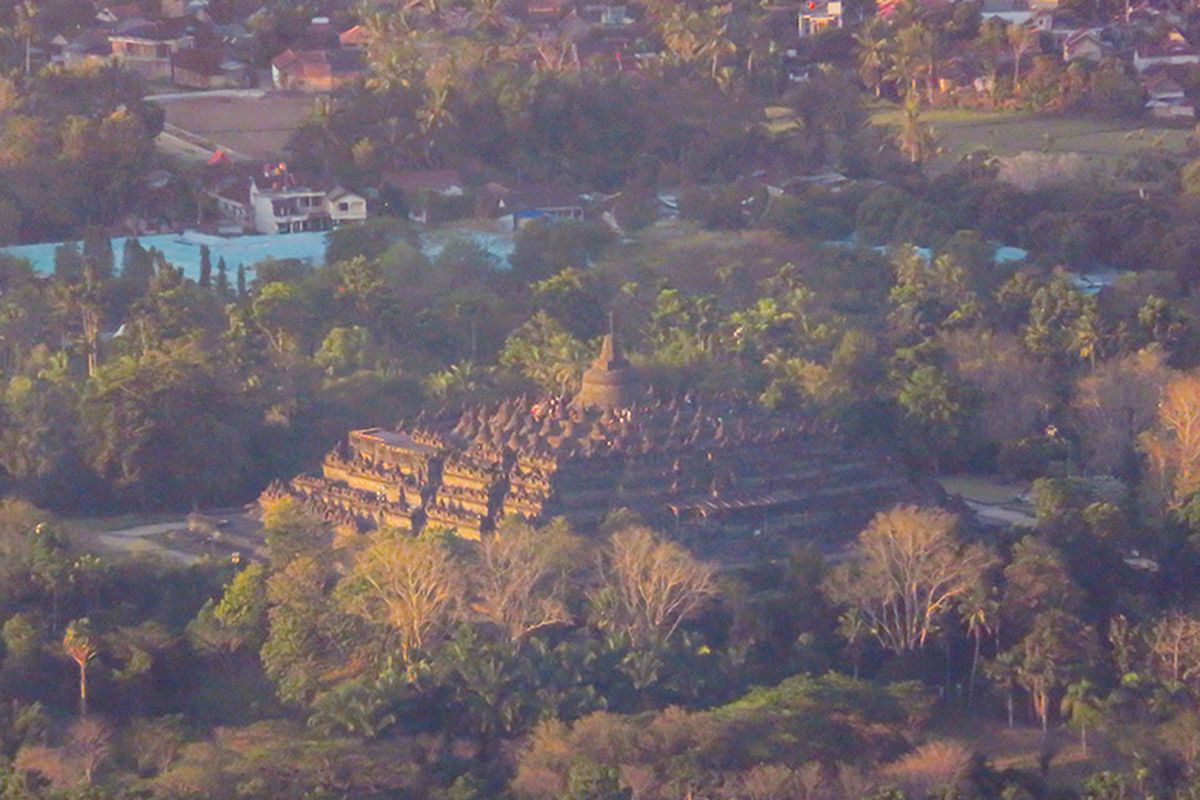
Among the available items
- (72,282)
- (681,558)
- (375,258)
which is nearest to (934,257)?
(375,258)

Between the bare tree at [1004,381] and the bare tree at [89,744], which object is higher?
the bare tree at [1004,381]

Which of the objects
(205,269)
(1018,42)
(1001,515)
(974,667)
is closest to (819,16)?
(1018,42)

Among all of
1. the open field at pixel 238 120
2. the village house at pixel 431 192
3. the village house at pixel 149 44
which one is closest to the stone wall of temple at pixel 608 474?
the village house at pixel 431 192

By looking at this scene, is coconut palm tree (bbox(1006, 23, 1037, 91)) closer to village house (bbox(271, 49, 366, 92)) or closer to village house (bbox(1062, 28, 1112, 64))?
village house (bbox(1062, 28, 1112, 64))

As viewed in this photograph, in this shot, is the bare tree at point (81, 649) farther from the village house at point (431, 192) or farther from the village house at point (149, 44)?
the village house at point (149, 44)

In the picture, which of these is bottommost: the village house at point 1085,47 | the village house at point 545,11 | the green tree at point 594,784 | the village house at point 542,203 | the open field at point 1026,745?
the open field at point 1026,745

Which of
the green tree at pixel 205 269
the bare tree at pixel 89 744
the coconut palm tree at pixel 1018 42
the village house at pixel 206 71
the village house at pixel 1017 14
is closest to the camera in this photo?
the bare tree at pixel 89 744
